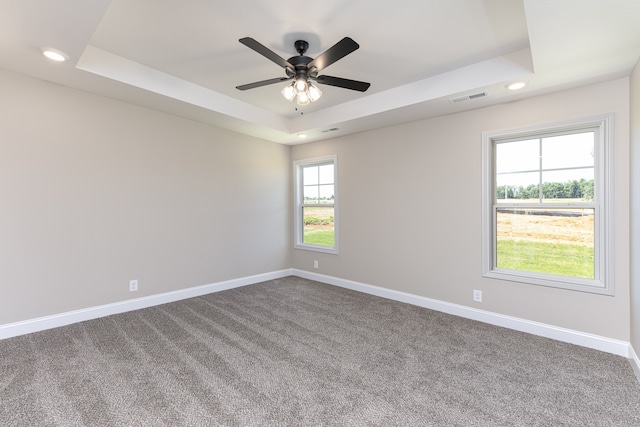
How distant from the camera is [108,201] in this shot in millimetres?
3309

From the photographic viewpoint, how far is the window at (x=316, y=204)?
496cm

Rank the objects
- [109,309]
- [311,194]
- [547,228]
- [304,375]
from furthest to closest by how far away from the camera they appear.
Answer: [311,194] → [109,309] → [547,228] → [304,375]

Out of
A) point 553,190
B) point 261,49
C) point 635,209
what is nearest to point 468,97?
point 553,190

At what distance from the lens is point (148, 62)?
2.85 m

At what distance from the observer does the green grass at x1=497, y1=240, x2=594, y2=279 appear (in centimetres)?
282

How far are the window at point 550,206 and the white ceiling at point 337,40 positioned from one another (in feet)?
1.77

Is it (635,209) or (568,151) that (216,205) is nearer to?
(568,151)

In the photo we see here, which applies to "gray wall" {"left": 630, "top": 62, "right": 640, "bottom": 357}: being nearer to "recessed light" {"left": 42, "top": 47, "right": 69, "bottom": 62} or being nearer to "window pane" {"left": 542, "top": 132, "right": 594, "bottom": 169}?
"window pane" {"left": 542, "top": 132, "right": 594, "bottom": 169}

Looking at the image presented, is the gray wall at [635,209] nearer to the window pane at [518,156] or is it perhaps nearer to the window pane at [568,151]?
the window pane at [568,151]

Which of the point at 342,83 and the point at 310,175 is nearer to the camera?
the point at 342,83

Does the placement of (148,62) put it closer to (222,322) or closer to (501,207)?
(222,322)

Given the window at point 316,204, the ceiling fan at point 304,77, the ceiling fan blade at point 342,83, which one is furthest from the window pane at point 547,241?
the window at point 316,204

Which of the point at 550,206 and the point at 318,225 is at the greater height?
the point at 550,206

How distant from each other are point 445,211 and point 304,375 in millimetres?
2551
